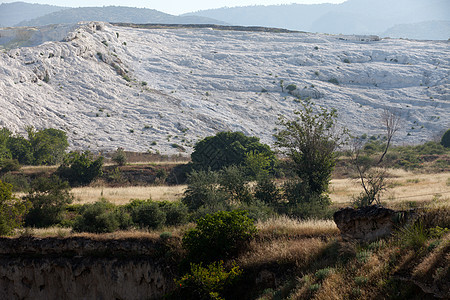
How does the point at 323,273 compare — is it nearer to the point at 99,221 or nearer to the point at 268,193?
the point at 99,221

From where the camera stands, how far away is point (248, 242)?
1316cm

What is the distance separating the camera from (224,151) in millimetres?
35094

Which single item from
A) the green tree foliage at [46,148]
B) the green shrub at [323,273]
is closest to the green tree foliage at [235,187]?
the green shrub at [323,273]

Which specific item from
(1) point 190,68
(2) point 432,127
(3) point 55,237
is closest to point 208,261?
(3) point 55,237

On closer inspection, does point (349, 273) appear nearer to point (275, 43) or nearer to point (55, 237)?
point (55, 237)

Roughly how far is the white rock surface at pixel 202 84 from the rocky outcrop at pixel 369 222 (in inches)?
1282

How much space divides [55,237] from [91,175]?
653 inches

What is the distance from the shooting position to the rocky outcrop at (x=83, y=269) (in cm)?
1396

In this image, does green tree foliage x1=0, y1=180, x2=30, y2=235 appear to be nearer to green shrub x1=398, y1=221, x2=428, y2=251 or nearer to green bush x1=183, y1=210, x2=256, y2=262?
green bush x1=183, y1=210, x2=256, y2=262

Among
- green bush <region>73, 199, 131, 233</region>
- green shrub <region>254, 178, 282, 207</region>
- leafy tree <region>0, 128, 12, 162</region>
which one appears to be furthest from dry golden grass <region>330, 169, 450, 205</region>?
leafy tree <region>0, 128, 12, 162</region>

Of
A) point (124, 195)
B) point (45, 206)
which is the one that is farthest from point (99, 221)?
point (124, 195)

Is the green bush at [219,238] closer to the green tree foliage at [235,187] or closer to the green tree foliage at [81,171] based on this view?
the green tree foliage at [235,187]

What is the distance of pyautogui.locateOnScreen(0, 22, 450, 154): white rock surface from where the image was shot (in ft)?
148

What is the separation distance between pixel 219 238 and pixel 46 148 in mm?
26943
